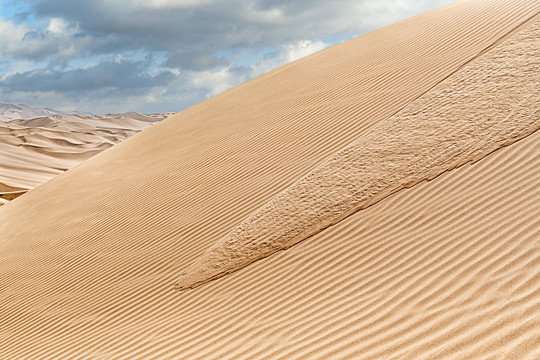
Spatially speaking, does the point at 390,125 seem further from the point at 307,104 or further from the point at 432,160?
the point at 307,104

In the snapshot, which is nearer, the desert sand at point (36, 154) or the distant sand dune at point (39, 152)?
the desert sand at point (36, 154)

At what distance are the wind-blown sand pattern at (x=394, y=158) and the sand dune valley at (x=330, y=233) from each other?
3 cm

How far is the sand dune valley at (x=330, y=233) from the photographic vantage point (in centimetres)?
462

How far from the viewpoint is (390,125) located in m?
8.98

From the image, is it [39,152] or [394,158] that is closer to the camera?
[394,158]

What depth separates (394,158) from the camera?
764cm

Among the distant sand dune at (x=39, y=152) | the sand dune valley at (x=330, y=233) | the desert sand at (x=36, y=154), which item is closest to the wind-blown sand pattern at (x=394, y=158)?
the sand dune valley at (x=330, y=233)

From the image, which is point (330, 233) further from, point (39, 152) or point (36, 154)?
point (39, 152)

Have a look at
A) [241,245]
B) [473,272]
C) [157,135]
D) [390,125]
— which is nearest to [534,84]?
[390,125]

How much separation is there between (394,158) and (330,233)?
1.79 metres

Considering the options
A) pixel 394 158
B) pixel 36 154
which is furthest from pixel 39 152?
pixel 394 158

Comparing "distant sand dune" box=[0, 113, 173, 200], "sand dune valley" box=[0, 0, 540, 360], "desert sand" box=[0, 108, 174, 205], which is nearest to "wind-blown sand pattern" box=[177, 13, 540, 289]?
"sand dune valley" box=[0, 0, 540, 360]

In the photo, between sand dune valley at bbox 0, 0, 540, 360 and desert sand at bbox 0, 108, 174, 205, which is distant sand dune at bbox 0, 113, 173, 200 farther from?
sand dune valley at bbox 0, 0, 540, 360

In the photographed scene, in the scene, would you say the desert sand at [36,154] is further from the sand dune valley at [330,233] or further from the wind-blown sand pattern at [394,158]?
the wind-blown sand pattern at [394,158]
